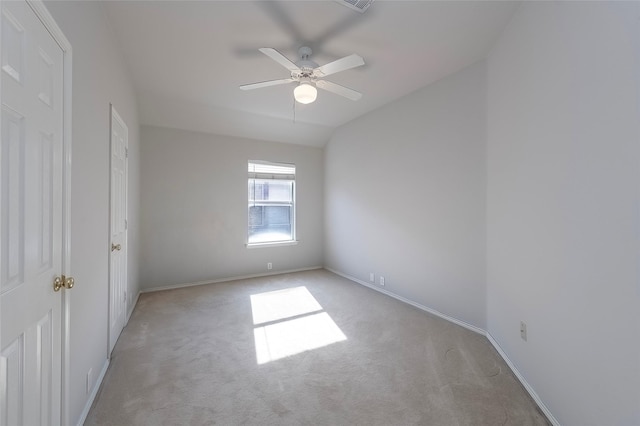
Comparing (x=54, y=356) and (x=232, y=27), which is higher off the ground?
(x=232, y=27)

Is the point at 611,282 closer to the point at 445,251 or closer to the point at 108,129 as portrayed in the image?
the point at 445,251

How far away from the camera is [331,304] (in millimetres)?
3494

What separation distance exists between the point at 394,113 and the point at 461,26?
1.52 metres

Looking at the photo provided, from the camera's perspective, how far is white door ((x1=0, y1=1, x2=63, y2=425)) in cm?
92

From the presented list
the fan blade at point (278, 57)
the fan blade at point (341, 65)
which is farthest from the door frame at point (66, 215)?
the fan blade at point (341, 65)

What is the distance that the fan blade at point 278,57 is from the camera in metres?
1.98

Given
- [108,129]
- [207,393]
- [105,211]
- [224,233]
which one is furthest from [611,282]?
[224,233]

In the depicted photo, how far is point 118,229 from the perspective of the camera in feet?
8.50

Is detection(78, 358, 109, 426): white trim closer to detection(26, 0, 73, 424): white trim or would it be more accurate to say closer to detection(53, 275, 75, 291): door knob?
detection(26, 0, 73, 424): white trim

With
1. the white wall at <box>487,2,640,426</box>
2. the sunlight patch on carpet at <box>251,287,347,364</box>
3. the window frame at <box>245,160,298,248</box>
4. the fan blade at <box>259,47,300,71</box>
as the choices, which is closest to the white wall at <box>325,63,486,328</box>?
the white wall at <box>487,2,640,426</box>

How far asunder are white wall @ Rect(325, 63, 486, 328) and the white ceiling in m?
0.38

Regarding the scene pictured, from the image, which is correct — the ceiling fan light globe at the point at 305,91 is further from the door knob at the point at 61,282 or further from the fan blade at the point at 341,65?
the door knob at the point at 61,282

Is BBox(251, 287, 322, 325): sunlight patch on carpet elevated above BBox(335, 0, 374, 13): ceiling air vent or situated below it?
below

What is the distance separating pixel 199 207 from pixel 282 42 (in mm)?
2999
